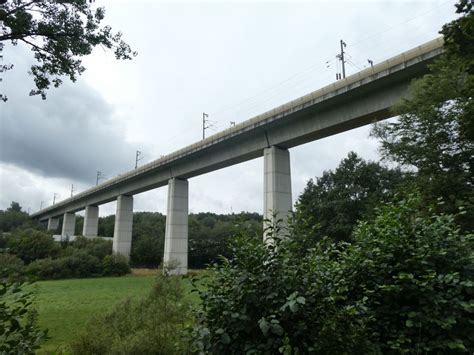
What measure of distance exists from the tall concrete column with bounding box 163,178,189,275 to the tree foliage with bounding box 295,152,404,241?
1168 centimetres

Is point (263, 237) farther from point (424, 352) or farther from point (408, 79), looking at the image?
point (408, 79)

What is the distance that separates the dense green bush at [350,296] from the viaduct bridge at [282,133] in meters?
0.74

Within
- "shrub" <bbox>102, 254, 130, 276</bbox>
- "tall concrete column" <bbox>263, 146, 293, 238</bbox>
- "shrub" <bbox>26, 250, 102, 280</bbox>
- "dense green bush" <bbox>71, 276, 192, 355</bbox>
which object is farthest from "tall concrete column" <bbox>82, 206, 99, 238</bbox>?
"dense green bush" <bbox>71, 276, 192, 355</bbox>

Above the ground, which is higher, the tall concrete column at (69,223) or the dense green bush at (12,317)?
the tall concrete column at (69,223)

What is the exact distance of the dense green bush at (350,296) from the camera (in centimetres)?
300

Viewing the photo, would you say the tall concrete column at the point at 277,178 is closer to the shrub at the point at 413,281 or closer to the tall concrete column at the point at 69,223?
the shrub at the point at 413,281

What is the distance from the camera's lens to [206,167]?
1132 inches

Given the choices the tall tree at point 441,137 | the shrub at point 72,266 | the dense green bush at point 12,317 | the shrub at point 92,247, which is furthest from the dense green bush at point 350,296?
the shrub at point 92,247

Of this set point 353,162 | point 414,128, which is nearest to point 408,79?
point 414,128

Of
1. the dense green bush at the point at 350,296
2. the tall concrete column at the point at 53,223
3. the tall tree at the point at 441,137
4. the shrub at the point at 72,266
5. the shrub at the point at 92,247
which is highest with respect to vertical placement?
the tall concrete column at the point at 53,223

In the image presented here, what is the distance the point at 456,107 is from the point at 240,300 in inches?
497

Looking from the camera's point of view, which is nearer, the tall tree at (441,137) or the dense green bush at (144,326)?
the dense green bush at (144,326)

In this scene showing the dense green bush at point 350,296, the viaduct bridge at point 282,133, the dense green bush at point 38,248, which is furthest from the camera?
the dense green bush at point 38,248

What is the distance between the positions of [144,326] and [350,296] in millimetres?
3601
